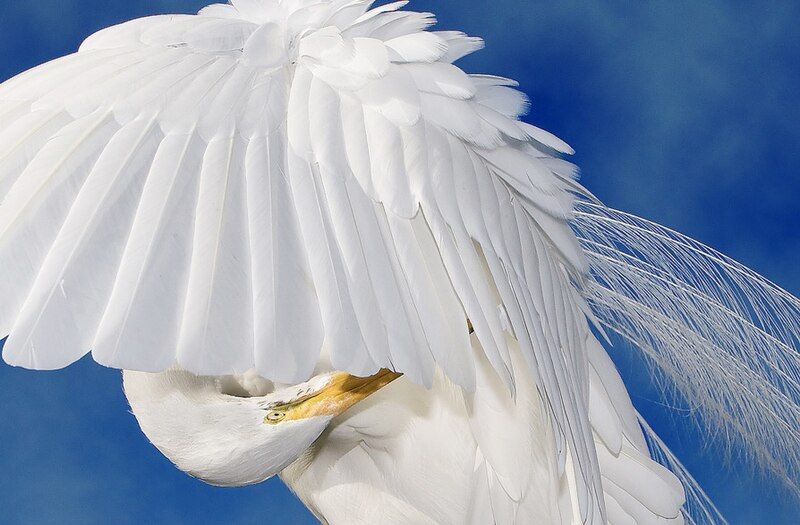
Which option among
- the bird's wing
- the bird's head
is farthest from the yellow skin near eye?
the bird's wing

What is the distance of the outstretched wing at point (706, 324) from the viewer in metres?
1.62

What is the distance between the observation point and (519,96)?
1.41 meters

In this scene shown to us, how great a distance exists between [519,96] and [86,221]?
609mm

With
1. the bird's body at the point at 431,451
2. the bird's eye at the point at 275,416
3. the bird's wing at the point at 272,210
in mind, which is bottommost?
the bird's body at the point at 431,451

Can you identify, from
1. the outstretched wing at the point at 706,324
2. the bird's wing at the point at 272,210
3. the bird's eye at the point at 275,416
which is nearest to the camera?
the bird's wing at the point at 272,210

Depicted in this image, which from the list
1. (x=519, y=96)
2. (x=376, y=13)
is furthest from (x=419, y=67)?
(x=519, y=96)

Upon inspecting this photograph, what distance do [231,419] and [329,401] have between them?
0.11m

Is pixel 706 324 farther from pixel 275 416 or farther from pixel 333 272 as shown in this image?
pixel 333 272

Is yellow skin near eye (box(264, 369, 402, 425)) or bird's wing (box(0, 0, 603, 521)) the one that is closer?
bird's wing (box(0, 0, 603, 521))

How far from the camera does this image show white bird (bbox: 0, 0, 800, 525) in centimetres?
98

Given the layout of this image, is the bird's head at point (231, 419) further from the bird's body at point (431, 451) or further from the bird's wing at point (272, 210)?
the bird's wing at point (272, 210)

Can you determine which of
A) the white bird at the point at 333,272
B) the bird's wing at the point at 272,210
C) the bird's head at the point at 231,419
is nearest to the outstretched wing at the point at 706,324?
the white bird at the point at 333,272

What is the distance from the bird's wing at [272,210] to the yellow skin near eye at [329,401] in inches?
7.1

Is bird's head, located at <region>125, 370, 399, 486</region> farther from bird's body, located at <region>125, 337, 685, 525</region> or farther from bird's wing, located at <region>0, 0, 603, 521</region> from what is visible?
bird's wing, located at <region>0, 0, 603, 521</region>
